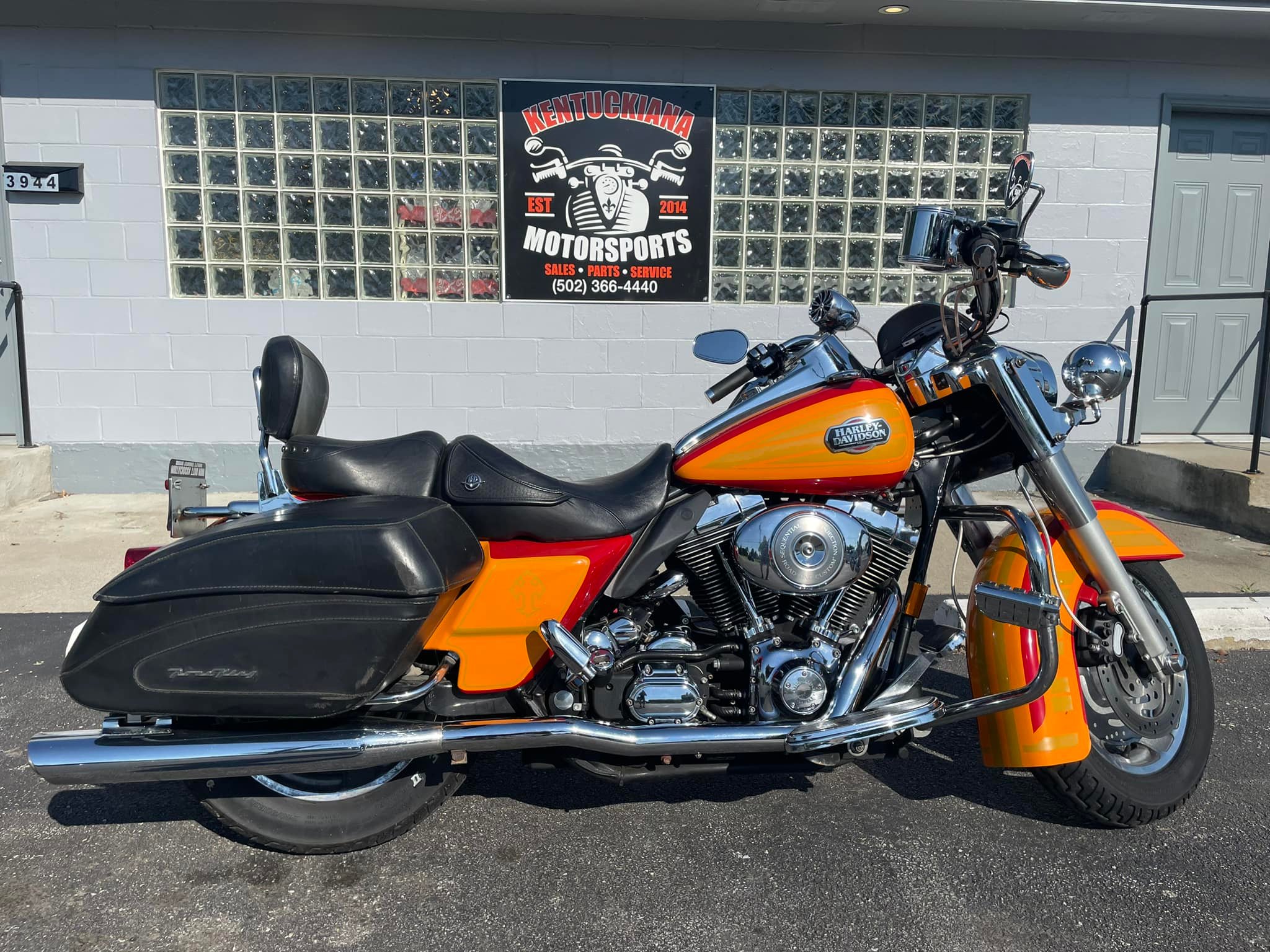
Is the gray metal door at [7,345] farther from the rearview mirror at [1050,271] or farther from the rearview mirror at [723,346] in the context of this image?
the rearview mirror at [1050,271]

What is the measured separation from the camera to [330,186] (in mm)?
6117

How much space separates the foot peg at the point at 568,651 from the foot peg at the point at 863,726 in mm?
531

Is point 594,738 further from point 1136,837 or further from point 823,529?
point 1136,837

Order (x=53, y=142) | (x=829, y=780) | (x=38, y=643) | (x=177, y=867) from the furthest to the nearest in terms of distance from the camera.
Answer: (x=53, y=142) → (x=38, y=643) → (x=829, y=780) → (x=177, y=867)

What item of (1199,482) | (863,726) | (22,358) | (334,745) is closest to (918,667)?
(863,726)

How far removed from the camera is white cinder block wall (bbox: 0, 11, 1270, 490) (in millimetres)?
5957

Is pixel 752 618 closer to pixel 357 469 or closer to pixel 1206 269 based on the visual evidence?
pixel 357 469

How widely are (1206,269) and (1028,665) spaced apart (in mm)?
5689

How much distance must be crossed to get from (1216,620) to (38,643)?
5.16 metres

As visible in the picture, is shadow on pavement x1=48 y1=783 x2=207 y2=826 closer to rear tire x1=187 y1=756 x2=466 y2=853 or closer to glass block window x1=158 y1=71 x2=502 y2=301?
rear tire x1=187 y1=756 x2=466 y2=853

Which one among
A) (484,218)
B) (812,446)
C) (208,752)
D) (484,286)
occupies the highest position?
(484,218)

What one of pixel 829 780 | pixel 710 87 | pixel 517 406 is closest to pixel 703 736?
pixel 829 780

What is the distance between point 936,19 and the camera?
5.98 metres

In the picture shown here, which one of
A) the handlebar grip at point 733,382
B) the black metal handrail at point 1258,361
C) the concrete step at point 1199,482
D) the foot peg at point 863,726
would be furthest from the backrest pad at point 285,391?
the concrete step at point 1199,482
